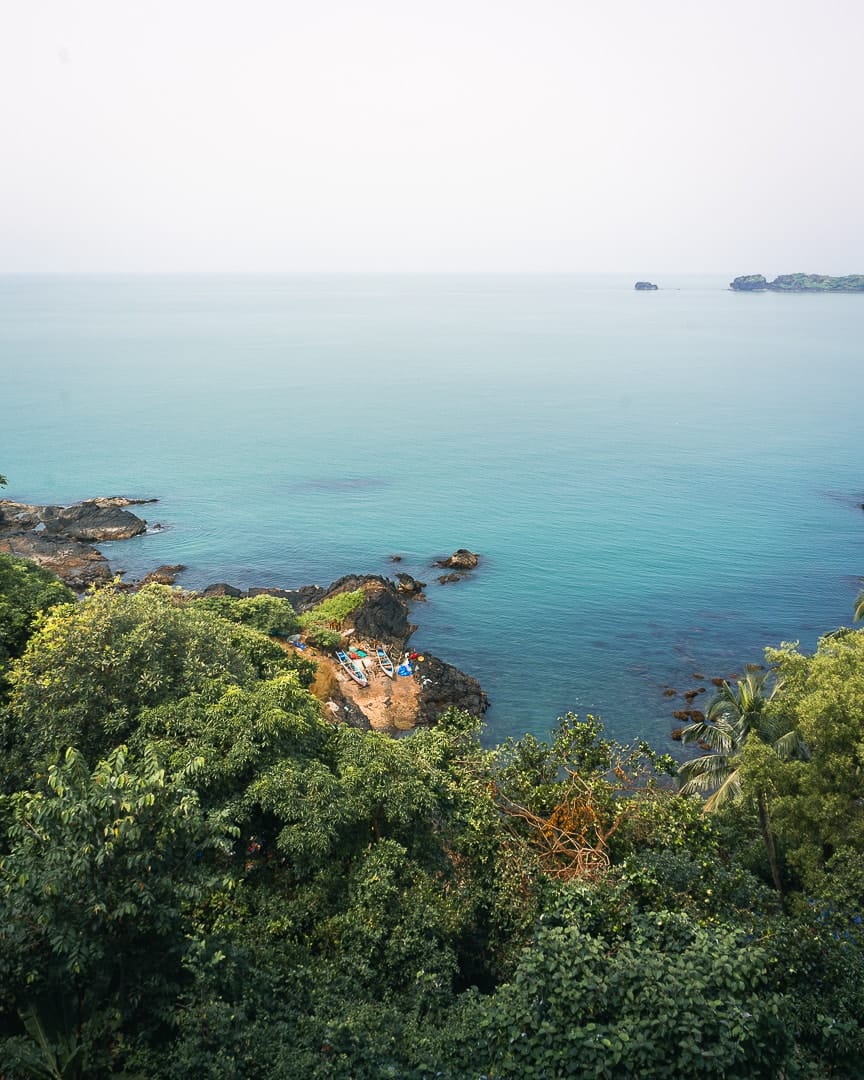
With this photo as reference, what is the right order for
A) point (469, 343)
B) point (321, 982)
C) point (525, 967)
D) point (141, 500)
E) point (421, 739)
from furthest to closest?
point (469, 343) < point (141, 500) < point (421, 739) < point (321, 982) < point (525, 967)

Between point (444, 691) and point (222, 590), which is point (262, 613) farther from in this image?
point (222, 590)

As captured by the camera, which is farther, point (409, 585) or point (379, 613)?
point (409, 585)

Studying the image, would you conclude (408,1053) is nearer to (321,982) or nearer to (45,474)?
(321,982)

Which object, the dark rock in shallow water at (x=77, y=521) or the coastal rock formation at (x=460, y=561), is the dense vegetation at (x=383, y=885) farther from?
the dark rock in shallow water at (x=77, y=521)

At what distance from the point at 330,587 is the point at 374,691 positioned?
12.2 m

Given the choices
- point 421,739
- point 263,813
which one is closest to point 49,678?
point 263,813

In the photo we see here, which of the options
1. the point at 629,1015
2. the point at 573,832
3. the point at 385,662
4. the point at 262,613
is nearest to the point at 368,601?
the point at 385,662

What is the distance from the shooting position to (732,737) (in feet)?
81.9

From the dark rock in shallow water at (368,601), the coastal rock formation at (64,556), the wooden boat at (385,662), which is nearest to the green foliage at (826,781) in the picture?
the wooden boat at (385,662)

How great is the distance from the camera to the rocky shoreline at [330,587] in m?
39.5

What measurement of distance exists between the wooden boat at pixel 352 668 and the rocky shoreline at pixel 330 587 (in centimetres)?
61

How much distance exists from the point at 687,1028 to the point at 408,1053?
14.2 ft

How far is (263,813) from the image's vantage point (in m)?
18.7

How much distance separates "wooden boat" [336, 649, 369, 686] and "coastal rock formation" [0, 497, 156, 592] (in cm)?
1919
